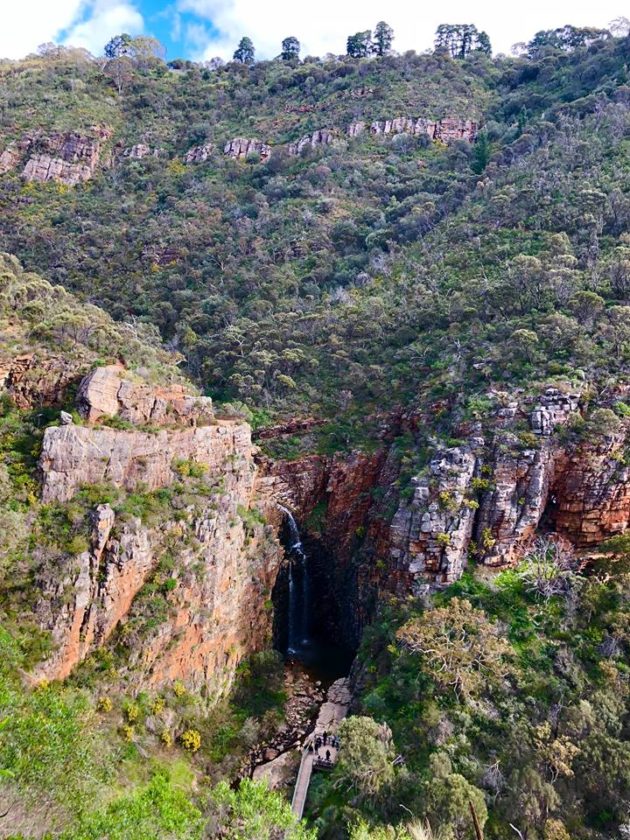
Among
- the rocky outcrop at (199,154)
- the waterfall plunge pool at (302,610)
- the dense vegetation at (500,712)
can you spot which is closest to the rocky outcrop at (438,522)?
the dense vegetation at (500,712)

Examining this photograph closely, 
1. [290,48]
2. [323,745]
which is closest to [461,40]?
[290,48]

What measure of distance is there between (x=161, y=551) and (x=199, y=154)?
76.6m

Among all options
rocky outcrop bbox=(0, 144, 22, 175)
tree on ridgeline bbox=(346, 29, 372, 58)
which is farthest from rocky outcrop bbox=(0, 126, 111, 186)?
tree on ridgeline bbox=(346, 29, 372, 58)

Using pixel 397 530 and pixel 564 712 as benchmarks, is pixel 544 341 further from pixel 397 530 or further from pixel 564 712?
pixel 564 712

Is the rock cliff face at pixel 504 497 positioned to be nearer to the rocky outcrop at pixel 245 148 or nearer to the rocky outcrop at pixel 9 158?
the rocky outcrop at pixel 245 148

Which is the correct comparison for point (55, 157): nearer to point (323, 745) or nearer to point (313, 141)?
point (313, 141)

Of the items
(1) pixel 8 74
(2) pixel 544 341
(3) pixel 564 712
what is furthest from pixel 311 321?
(1) pixel 8 74

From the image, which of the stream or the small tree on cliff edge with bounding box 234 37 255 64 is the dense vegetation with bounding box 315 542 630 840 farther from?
the small tree on cliff edge with bounding box 234 37 255 64

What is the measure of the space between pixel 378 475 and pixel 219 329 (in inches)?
998

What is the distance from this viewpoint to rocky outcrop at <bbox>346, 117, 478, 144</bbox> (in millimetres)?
81625

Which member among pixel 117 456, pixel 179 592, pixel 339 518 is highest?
pixel 117 456

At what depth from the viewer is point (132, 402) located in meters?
30.8

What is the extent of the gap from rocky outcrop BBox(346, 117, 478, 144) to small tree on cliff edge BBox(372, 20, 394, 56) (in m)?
33.8

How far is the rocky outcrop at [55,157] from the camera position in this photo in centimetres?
7700
